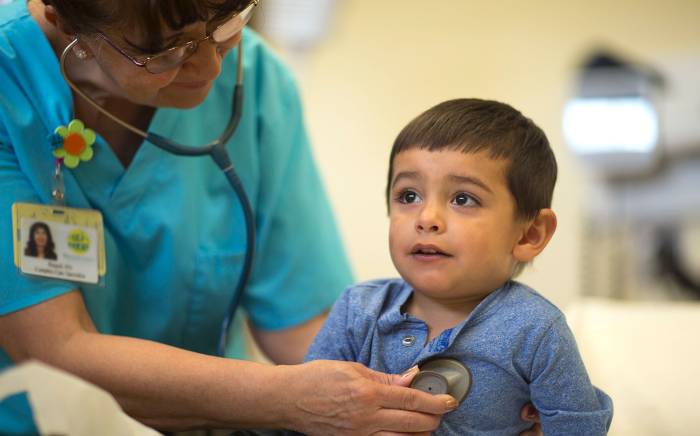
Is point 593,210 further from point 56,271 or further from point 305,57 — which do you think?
point 56,271

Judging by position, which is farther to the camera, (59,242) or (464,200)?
(59,242)

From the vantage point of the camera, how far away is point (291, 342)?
5.63ft

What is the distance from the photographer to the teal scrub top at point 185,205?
1.34 m

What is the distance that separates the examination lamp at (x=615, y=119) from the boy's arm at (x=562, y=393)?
285cm

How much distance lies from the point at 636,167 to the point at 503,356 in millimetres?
2974

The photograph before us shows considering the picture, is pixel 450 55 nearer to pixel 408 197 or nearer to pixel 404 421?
pixel 408 197

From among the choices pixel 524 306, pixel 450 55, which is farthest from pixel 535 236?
pixel 450 55

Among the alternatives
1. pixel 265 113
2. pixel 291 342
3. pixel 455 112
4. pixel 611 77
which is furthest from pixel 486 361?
pixel 611 77

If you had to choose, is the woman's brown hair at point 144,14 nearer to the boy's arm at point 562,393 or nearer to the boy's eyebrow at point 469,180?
the boy's eyebrow at point 469,180

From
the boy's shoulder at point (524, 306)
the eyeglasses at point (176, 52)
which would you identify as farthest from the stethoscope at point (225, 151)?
the boy's shoulder at point (524, 306)

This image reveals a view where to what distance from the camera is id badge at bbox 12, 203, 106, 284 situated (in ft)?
4.22

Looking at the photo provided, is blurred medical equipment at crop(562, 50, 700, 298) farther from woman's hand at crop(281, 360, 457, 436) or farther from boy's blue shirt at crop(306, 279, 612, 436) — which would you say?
woman's hand at crop(281, 360, 457, 436)

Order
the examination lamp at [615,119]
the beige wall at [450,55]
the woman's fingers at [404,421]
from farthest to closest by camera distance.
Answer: the beige wall at [450,55], the examination lamp at [615,119], the woman's fingers at [404,421]

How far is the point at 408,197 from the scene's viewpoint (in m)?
1.23
